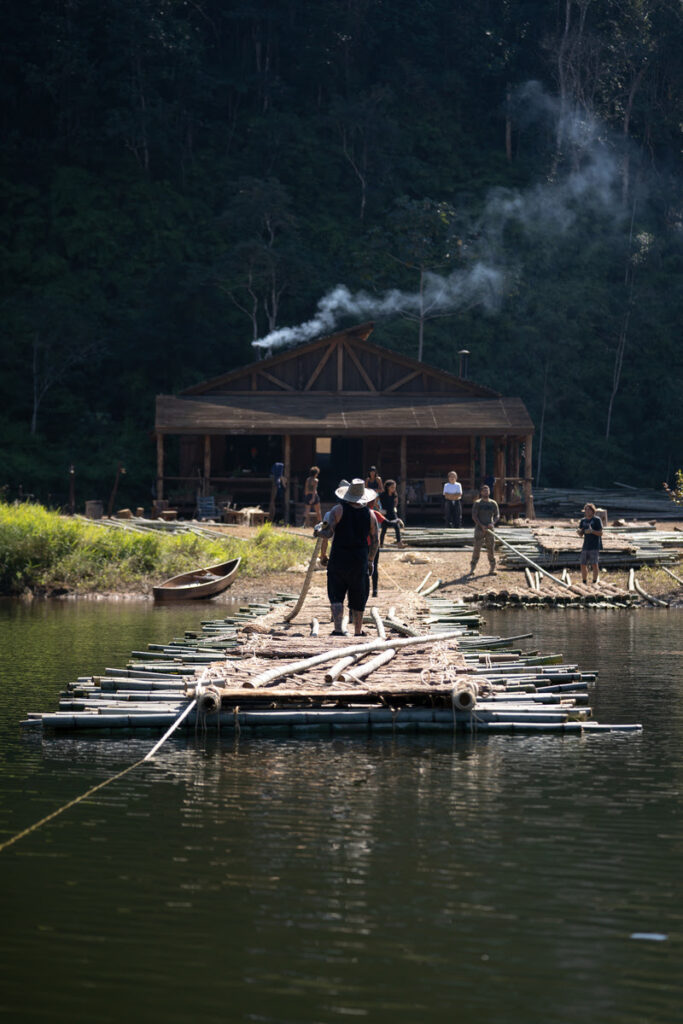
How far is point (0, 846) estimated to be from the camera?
8.88 metres

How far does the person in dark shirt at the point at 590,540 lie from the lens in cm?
2700

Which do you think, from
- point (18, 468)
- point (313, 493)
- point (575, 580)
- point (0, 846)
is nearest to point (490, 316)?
point (18, 468)

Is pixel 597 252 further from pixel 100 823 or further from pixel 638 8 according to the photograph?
pixel 100 823

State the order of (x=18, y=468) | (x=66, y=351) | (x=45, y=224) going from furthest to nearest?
(x=45, y=224), (x=66, y=351), (x=18, y=468)

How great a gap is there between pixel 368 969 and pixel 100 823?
3274 millimetres

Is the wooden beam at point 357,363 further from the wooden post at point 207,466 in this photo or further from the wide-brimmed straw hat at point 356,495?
the wide-brimmed straw hat at point 356,495

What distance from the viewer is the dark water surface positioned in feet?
21.2

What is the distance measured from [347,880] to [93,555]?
21.4 m

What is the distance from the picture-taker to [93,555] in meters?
28.8

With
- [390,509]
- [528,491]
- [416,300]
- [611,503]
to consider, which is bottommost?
[390,509]

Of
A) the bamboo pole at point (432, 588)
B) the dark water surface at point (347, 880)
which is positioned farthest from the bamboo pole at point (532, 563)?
the dark water surface at point (347, 880)

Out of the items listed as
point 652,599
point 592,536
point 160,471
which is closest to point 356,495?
point 592,536

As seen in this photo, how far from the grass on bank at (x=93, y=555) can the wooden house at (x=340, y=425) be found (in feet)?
34.7

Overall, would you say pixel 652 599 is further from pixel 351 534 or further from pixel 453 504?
pixel 351 534
